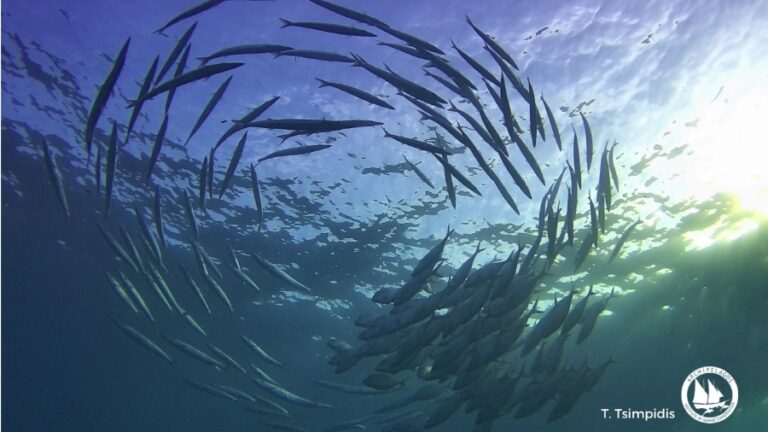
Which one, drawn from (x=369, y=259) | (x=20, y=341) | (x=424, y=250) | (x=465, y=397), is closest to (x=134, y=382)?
(x=20, y=341)

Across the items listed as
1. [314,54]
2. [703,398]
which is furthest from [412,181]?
[703,398]

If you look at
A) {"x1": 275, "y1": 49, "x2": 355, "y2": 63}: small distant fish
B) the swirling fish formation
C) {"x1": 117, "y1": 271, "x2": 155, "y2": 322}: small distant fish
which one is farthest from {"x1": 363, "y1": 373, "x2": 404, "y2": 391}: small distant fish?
{"x1": 275, "y1": 49, "x2": 355, "y2": 63}: small distant fish

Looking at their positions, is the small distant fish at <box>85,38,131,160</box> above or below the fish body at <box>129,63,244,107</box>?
below

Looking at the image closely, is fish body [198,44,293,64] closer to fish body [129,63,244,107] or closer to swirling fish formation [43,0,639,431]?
swirling fish formation [43,0,639,431]

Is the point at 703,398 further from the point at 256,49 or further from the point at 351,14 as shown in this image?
the point at 256,49

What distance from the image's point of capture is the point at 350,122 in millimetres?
4051

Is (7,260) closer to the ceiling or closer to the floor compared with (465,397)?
closer to the ceiling

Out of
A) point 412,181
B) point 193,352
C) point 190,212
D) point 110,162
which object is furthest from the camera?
point 412,181

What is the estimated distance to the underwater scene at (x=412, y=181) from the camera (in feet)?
20.1

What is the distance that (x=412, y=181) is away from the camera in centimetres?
1290

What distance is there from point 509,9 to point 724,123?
6.28 metres

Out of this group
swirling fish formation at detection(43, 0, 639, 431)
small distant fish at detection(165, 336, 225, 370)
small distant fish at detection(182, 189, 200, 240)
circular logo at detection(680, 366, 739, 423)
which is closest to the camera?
swirling fish formation at detection(43, 0, 639, 431)

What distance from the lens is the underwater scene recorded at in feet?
20.1

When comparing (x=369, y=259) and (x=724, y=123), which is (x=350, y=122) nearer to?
(x=724, y=123)
